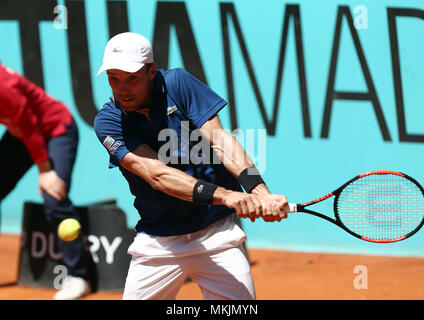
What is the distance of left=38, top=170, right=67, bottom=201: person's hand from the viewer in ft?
18.5

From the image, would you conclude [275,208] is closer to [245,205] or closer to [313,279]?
[245,205]

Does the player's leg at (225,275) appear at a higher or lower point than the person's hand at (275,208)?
lower

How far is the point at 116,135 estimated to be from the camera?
311 cm

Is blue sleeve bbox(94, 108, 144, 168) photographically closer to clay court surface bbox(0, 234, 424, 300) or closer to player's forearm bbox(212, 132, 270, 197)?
player's forearm bbox(212, 132, 270, 197)

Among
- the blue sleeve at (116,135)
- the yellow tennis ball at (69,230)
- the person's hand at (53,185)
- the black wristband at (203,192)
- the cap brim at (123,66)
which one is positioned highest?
the cap brim at (123,66)

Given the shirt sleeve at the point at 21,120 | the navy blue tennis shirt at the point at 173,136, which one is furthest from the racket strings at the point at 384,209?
the shirt sleeve at the point at 21,120

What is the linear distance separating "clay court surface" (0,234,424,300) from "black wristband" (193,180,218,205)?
2291 mm

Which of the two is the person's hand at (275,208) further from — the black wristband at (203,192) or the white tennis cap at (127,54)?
the white tennis cap at (127,54)

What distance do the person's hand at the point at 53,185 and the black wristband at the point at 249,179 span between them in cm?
297

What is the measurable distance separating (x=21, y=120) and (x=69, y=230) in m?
1.18

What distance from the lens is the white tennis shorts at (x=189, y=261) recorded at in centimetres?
307

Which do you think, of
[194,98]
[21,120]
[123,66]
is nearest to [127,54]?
[123,66]
